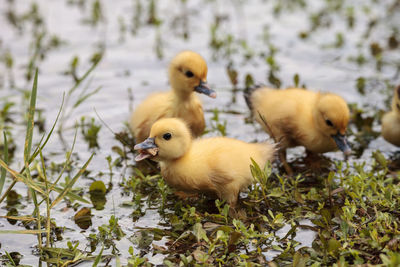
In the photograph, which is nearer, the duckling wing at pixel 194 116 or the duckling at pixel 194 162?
the duckling at pixel 194 162

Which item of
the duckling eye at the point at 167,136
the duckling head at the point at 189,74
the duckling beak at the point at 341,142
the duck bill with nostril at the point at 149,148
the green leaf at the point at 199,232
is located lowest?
the green leaf at the point at 199,232

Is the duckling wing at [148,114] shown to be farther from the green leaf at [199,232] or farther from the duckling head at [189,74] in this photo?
the green leaf at [199,232]

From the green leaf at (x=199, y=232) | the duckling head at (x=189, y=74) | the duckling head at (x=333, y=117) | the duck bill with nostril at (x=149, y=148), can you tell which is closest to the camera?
the green leaf at (x=199, y=232)

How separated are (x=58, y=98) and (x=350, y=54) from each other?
346 centimetres

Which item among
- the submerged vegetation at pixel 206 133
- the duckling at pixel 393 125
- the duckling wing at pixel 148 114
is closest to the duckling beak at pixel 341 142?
the submerged vegetation at pixel 206 133

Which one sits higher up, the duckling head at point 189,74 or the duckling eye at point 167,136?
the duckling head at point 189,74

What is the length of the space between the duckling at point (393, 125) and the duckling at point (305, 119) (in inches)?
22.8

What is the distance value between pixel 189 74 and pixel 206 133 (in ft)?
1.99

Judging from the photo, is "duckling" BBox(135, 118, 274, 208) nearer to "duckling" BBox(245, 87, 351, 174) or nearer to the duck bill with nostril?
the duck bill with nostril

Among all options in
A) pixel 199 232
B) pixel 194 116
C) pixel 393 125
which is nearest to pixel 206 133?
pixel 194 116

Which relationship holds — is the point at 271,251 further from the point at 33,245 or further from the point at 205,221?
the point at 33,245

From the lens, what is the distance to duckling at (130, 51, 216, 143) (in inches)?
183

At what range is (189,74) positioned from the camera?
15.4ft

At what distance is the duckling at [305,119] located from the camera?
4320 millimetres
